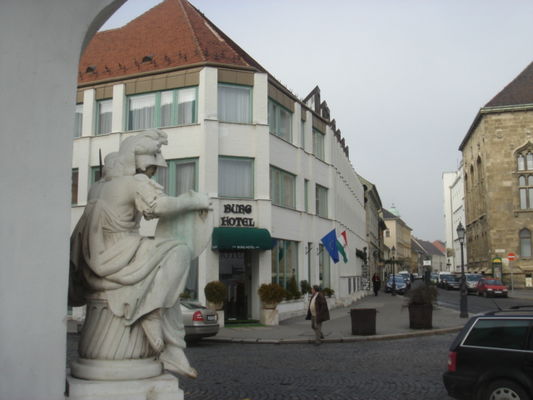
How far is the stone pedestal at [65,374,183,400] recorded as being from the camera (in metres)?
3.75

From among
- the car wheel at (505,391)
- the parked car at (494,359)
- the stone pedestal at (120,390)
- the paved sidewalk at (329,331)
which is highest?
the stone pedestal at (120,390)

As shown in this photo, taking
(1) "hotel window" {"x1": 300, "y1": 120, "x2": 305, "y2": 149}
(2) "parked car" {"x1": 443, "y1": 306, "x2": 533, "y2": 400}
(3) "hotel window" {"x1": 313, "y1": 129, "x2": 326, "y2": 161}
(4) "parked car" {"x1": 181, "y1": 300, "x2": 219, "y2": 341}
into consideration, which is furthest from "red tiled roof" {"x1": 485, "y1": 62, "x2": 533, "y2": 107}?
(2) "parked car" {"x1": 443, "y1": 306, "x2": 533, "y2": 400}

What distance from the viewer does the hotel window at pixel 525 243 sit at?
6056cm

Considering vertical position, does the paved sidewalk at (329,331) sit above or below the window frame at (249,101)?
below

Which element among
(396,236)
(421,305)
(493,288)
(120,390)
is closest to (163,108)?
(421,305)

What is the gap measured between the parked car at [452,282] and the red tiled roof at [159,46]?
142 ft

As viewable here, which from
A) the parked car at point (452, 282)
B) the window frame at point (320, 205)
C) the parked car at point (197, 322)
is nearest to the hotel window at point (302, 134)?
the window frame at point (320, 205)

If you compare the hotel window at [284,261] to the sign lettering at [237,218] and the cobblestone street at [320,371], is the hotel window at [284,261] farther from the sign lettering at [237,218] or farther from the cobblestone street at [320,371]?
the cobblestone street at [320,371]

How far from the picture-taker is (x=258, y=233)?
2373 centimetres

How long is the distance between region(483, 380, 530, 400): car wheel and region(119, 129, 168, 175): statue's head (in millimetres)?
5200

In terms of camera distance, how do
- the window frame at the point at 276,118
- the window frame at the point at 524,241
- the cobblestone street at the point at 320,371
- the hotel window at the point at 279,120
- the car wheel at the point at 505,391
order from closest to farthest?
the car wheel at the point at 505,391 < the cobblestone street at the point at 320,371 < the window frame at the point at 276,118 < the hotel window at the point at 279,120 < the window frame at the point at 524,241

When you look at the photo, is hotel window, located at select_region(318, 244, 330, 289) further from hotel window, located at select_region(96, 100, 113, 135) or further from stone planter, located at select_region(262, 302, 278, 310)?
hotel window, located at select_region(96, 100, 113, 135)

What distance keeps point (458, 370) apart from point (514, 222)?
194ft

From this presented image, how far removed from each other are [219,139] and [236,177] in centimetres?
179
